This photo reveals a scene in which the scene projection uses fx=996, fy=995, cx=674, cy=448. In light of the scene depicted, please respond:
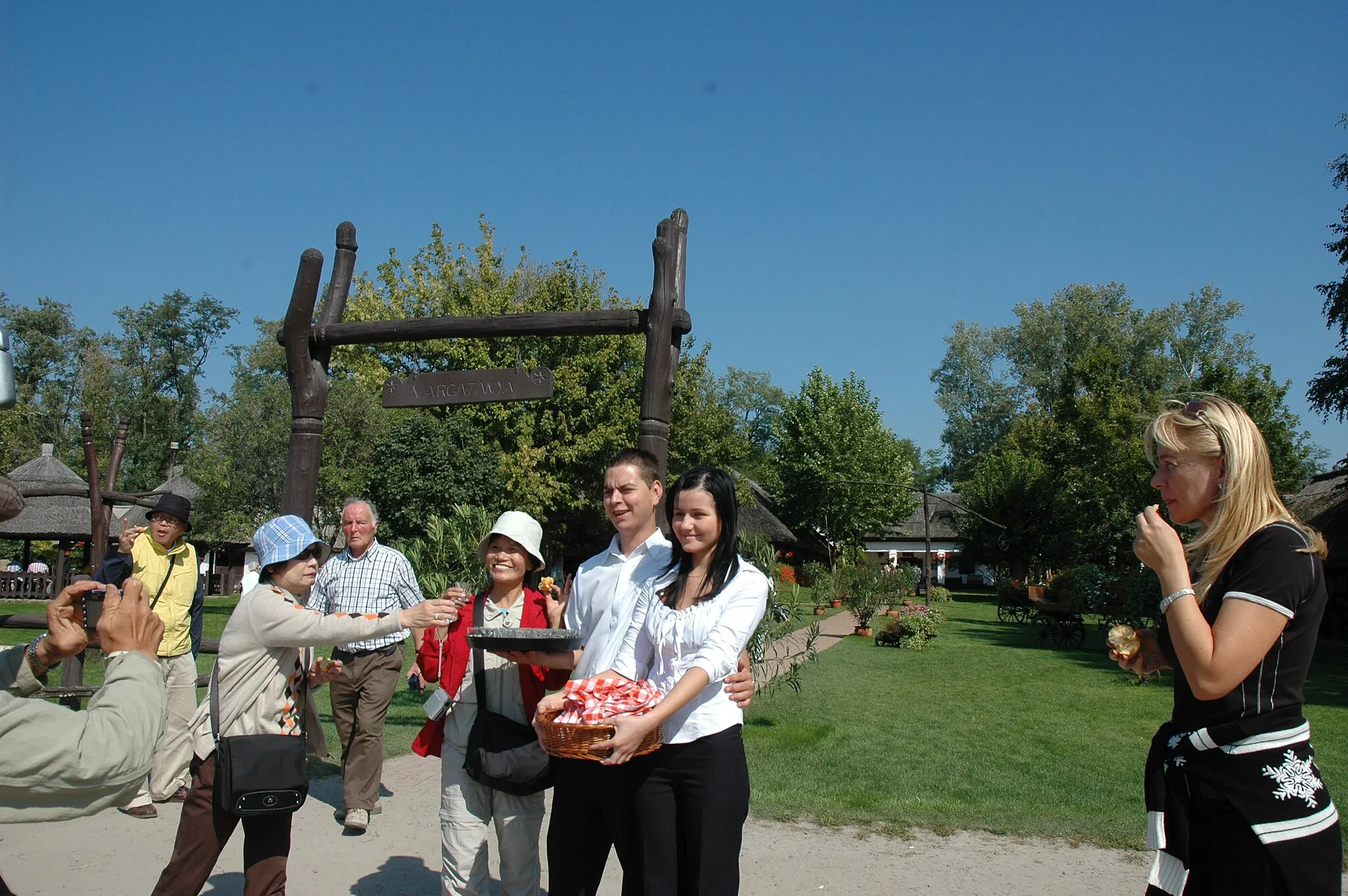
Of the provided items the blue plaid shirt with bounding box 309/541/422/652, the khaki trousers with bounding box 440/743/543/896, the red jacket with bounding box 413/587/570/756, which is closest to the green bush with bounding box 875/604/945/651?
the blue plaid shirt with bounding box 309/541/422/652

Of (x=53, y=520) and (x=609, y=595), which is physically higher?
(x=609, y=595)

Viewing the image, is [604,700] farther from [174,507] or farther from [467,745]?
[174,507]

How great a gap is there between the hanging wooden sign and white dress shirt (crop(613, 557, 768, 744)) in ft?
9.90

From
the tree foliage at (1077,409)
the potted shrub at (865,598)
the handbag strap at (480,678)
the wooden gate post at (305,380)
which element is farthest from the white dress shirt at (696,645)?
the tree foliage at (1077,409)

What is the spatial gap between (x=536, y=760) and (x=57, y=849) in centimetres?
337

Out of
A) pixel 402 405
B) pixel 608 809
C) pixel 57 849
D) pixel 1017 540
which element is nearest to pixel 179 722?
pixel 57 849

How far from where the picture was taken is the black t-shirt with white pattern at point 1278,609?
237 cm

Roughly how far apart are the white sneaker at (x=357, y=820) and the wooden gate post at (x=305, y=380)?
2.01 meters

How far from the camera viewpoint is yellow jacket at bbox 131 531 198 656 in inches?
257

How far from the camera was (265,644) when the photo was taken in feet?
12.2

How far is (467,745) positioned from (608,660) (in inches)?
39.1

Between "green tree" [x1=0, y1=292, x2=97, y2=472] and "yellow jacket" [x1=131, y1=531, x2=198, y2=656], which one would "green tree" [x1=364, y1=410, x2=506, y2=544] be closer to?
"yellow jacket" [x1=131, y1=531, x2=198, y2=656]

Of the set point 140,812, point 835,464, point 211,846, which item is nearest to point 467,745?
point 211,846

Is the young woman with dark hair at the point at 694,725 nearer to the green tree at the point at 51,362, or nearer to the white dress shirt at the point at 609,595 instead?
the white dress shirt at the point at 609,595
